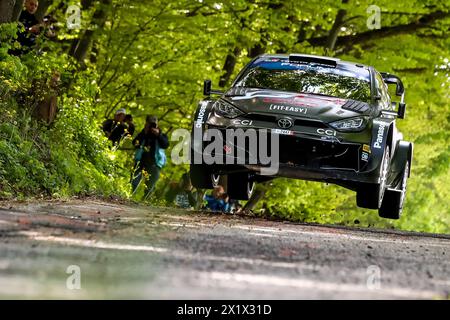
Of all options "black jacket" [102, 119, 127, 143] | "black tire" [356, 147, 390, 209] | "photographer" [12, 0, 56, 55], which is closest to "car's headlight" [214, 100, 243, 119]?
"black tire" [356, 147, 390, 209]

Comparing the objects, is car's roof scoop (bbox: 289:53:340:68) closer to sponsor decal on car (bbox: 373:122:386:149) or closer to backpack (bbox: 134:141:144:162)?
sponsor decal on car (bbox: 373:122:386:149)

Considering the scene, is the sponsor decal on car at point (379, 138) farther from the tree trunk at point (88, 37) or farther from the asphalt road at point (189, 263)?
the tree trunk at point (88, 37)

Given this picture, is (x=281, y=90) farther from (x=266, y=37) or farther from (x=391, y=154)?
(x=266, y=37)

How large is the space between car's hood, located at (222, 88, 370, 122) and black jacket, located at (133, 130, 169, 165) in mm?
6028

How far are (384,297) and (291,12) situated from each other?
18802 millimetres

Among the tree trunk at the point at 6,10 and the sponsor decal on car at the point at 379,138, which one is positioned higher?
the tree trunk at the point at 6,10

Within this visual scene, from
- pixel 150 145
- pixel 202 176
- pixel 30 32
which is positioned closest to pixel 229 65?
pixel 150 145

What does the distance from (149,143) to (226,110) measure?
6.72m

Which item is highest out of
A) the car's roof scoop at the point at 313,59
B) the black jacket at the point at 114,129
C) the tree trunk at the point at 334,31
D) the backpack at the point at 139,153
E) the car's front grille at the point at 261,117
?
the tree trunk at the point at 334,31

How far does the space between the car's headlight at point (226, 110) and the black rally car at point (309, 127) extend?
0.05 feet

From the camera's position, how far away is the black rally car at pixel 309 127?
12031 mm

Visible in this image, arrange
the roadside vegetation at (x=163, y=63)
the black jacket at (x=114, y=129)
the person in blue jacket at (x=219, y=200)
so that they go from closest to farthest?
the roadside vegetation at (x=163, y=63)
the black jacket at (x=114, y=129)
the person in blue jacket at (x=219, y=200)

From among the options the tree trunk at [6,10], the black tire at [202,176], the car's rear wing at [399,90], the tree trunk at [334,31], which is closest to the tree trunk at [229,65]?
the tree trunk at [334,31]

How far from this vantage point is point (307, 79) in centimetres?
1348
